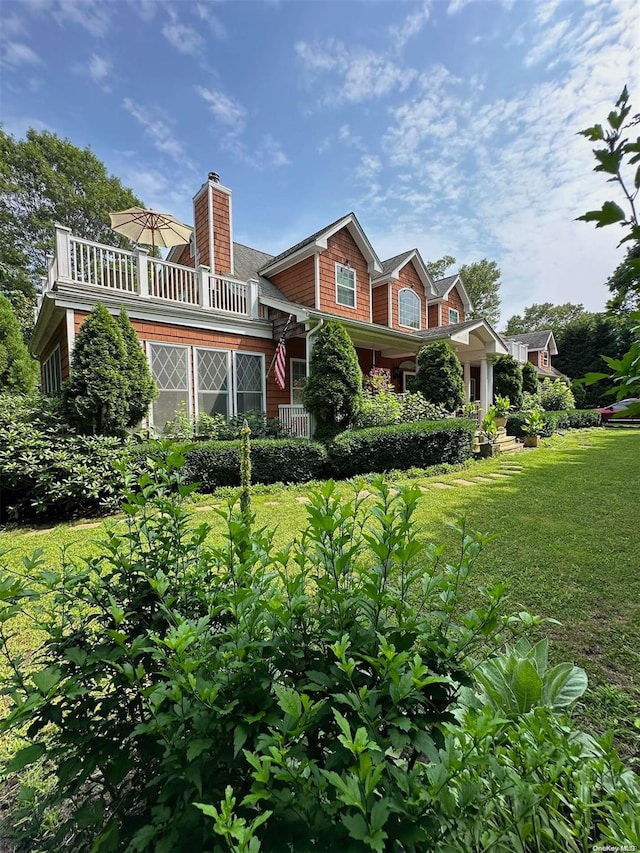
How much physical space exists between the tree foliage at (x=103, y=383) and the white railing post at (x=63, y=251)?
1529 millimetres

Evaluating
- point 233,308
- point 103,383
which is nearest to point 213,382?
point 233,308

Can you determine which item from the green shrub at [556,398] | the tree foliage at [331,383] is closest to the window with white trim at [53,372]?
the tree foliage at [331,383]

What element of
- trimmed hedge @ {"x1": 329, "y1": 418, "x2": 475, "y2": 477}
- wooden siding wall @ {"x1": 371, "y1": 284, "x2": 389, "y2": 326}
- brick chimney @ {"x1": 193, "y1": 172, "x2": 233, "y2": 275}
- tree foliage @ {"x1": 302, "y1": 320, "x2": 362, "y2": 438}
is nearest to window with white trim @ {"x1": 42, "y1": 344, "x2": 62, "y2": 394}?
brick chimney @ {"x1": 193, "y1": 172, "x2": 233, "y2": 275}

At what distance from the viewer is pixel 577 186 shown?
10.2 feet

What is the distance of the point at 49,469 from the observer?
5688mm

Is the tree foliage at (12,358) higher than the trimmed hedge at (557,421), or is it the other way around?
the tree foliage at (12,358)

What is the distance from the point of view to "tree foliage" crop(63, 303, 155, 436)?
637 centimetres

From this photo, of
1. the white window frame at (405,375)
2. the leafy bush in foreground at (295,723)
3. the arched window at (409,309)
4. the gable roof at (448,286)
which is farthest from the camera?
the gable roof at (448,286)

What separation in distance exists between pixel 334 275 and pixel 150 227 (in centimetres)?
568

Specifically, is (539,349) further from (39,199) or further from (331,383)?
(39,199)

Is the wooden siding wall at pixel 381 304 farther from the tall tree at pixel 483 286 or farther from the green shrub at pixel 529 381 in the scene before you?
the tall tree at pixel 483 286

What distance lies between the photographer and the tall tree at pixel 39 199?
22833 millimetres

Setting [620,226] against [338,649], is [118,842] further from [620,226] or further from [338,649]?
[620,226]

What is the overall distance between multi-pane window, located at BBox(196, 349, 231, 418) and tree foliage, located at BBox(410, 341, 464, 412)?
6.31 metres
